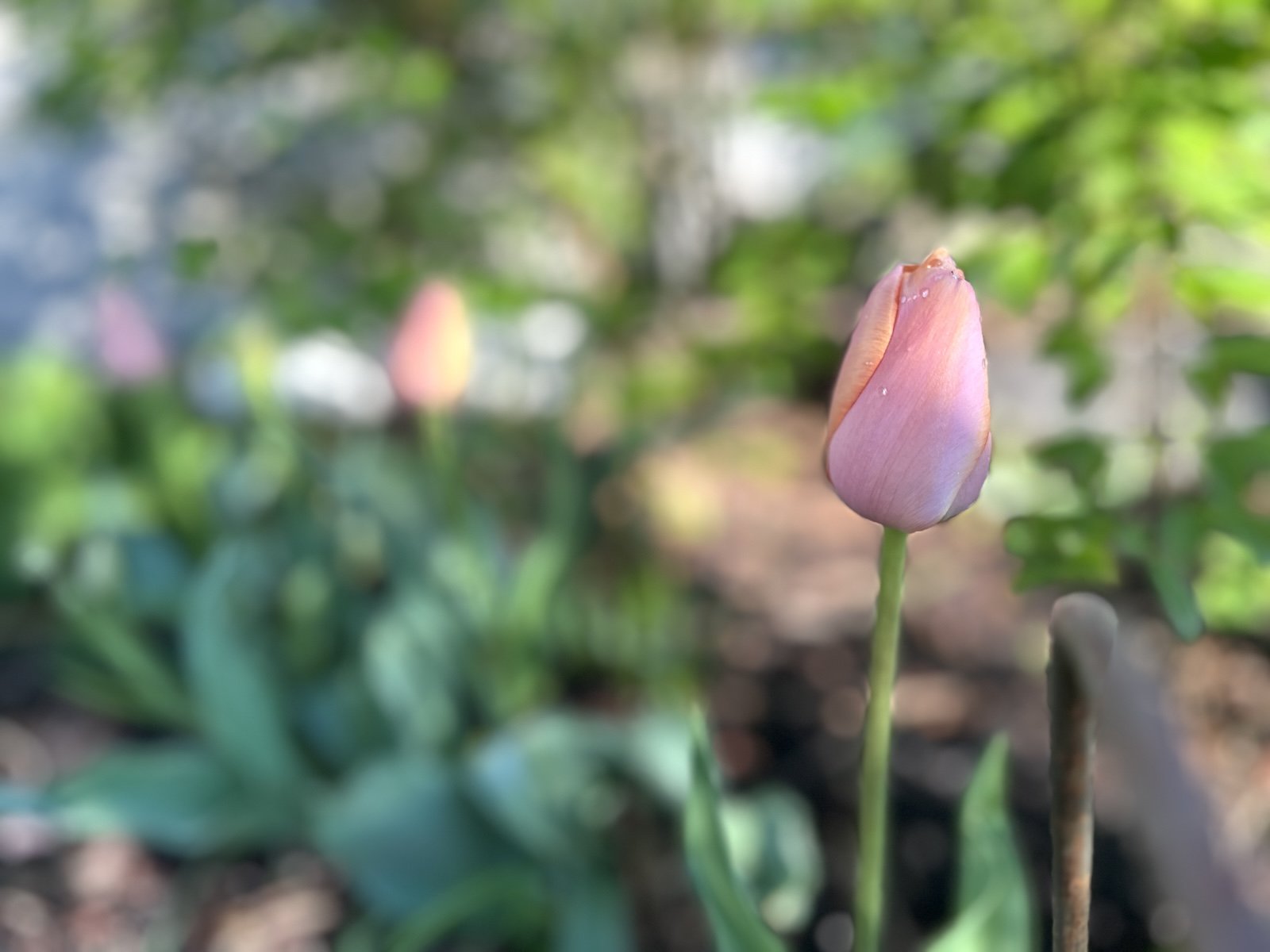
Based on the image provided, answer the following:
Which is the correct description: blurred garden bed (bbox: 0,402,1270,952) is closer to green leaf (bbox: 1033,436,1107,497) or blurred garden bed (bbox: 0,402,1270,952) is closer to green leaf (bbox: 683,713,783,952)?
green leaf (bbox: 1033,436,1107,497)

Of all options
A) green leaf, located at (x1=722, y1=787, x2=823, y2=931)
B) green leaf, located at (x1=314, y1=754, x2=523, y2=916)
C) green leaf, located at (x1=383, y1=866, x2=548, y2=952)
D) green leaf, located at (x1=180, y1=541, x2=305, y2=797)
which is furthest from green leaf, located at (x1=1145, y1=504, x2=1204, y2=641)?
green leaf, located at (x1=180, y1=541, x2=305, y2=797)

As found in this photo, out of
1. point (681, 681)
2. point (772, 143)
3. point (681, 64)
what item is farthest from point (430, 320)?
point (772, 143)

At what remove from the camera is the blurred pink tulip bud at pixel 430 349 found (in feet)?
3.67

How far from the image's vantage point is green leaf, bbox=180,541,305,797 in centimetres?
130

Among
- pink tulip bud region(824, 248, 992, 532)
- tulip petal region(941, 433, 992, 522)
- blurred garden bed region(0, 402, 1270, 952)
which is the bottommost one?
blurred garden bed region(0, 402, 1270, 952)

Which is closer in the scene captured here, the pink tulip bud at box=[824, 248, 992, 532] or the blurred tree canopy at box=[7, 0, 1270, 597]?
the pink tulip bud at box=[824, 248, 992, 532]

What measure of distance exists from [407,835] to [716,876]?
57cm

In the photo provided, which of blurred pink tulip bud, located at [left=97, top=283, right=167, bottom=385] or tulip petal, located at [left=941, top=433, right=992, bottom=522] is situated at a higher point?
tulip petal, located at [left=941, top=433, right=992, bottom=522]

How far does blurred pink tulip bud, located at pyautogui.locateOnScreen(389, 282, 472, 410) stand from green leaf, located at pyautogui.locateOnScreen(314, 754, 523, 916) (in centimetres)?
40

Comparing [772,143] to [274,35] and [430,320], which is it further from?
[430,320]

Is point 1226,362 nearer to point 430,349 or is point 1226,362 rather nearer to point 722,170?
point 430,349

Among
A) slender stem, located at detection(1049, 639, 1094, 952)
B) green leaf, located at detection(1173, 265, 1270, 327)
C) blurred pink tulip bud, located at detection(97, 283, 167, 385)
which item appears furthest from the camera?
blurred pink tulip bud, located at detection(97, 283, 167, 385)

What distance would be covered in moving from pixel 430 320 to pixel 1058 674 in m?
0.80

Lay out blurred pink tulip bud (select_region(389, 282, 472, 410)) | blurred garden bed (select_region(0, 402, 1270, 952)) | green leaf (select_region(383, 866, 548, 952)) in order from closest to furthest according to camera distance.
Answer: green leaf (select_region(383, 866, 548, 952)) → blurred pink tulip bud (select_region(389, 282, 472, 410)) → blurred garden bed (select_region(0, 402, 1270, 952))
